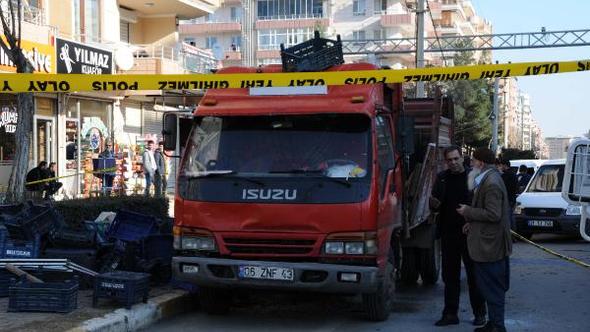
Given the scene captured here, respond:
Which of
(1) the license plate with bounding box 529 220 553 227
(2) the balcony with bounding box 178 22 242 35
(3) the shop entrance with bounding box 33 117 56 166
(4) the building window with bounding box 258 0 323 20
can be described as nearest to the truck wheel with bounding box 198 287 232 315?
(1) the license plate with bounding box 529 220 553 227

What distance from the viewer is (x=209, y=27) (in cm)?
7406

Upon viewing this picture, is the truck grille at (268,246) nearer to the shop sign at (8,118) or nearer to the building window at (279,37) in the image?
the shop sign at (8,118)

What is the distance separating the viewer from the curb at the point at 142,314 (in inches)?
260

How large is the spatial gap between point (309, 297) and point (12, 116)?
40.7 ft

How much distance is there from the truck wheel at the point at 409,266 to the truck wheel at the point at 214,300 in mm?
2731

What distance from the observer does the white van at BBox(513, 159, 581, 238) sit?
15.0m

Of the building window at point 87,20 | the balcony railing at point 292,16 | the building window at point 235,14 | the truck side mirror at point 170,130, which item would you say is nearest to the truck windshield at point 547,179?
the truck side mirror at point 170,130

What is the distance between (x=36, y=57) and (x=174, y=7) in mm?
10377

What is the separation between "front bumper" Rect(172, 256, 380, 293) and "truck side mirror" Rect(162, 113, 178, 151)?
1645mm

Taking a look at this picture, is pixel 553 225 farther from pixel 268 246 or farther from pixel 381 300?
pixel 268 246

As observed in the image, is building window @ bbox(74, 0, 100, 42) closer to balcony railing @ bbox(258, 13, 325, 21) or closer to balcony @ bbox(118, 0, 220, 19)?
balcony @ bbox(118, 0, 220, 19)

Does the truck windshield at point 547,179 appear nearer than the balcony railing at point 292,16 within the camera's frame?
Yes

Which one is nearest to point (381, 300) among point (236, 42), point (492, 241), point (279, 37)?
point (492, 241)

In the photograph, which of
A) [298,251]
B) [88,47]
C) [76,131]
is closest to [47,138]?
[76,131]
